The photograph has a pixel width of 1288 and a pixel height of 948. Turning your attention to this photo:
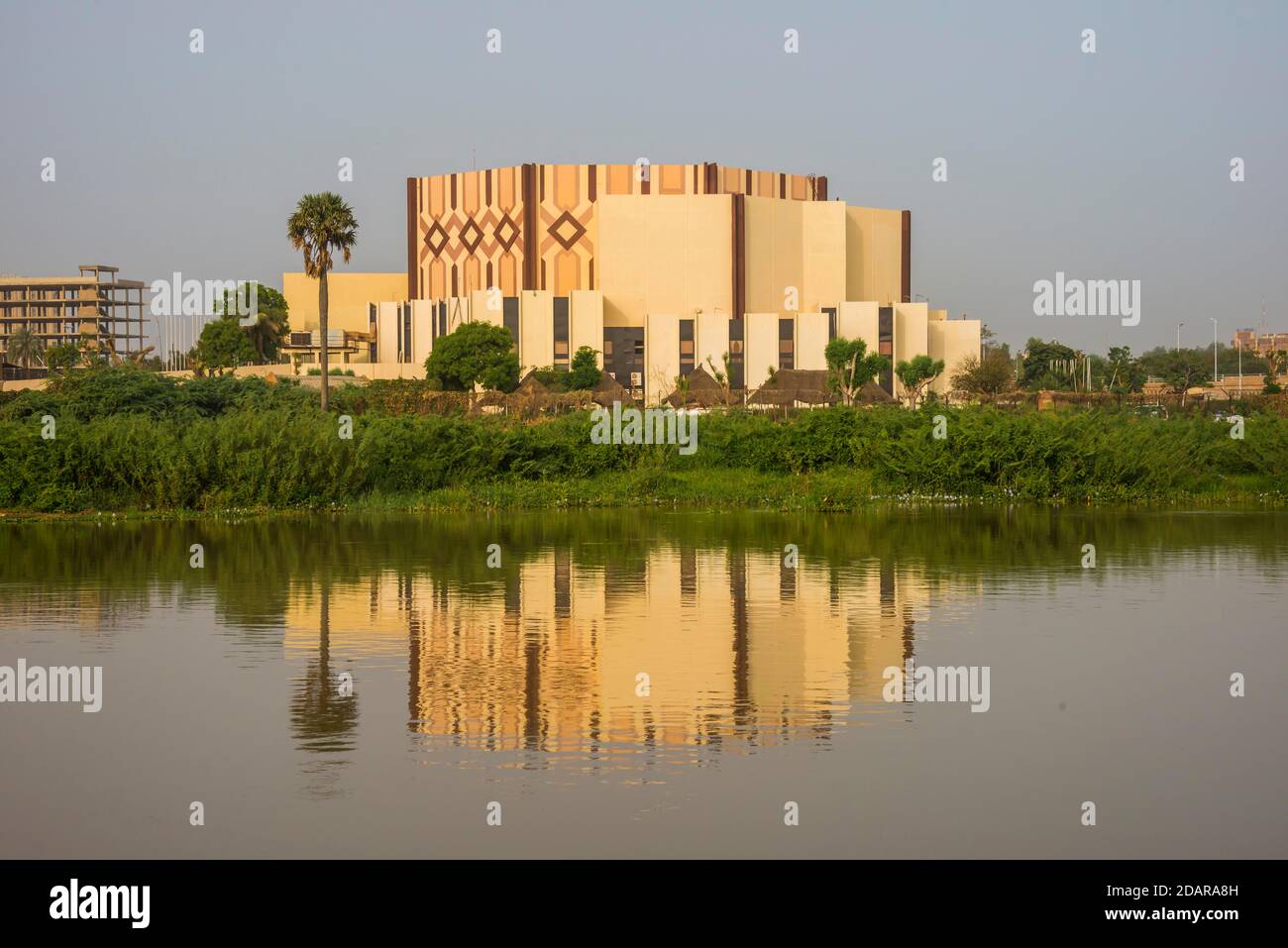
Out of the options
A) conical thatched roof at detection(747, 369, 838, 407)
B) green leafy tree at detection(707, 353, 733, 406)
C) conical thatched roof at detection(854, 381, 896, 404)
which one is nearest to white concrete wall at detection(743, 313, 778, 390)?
green leafy tree at detection(707, 353, 733, 406)

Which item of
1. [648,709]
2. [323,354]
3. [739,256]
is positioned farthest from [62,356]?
[648,709]

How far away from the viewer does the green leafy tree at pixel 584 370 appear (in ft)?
→ 297

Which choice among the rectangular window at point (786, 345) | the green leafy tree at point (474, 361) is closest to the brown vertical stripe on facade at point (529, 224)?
the green leafy tree at point (474, 361)

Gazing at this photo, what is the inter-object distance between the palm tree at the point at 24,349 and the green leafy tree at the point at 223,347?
27.2m

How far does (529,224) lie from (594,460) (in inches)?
2826

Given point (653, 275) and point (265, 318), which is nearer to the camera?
point (653, 275)

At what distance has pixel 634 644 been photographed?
1426cm

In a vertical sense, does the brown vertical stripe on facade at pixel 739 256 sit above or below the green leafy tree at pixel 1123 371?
above

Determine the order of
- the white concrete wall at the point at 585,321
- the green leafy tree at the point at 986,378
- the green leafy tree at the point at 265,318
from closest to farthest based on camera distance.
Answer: the green leafy tree at the point at 986,378 < the white concrete wall at the point at 585,321 < the green leafy tree at the point at 265,318

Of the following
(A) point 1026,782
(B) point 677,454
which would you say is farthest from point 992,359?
(A) point 1026,782

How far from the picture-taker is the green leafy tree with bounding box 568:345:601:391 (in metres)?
90.4

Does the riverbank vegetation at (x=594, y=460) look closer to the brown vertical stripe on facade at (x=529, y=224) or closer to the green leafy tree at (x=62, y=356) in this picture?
the green leafy tree at (x=62, y=356)

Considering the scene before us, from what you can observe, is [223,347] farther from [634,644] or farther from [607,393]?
[634,644]
